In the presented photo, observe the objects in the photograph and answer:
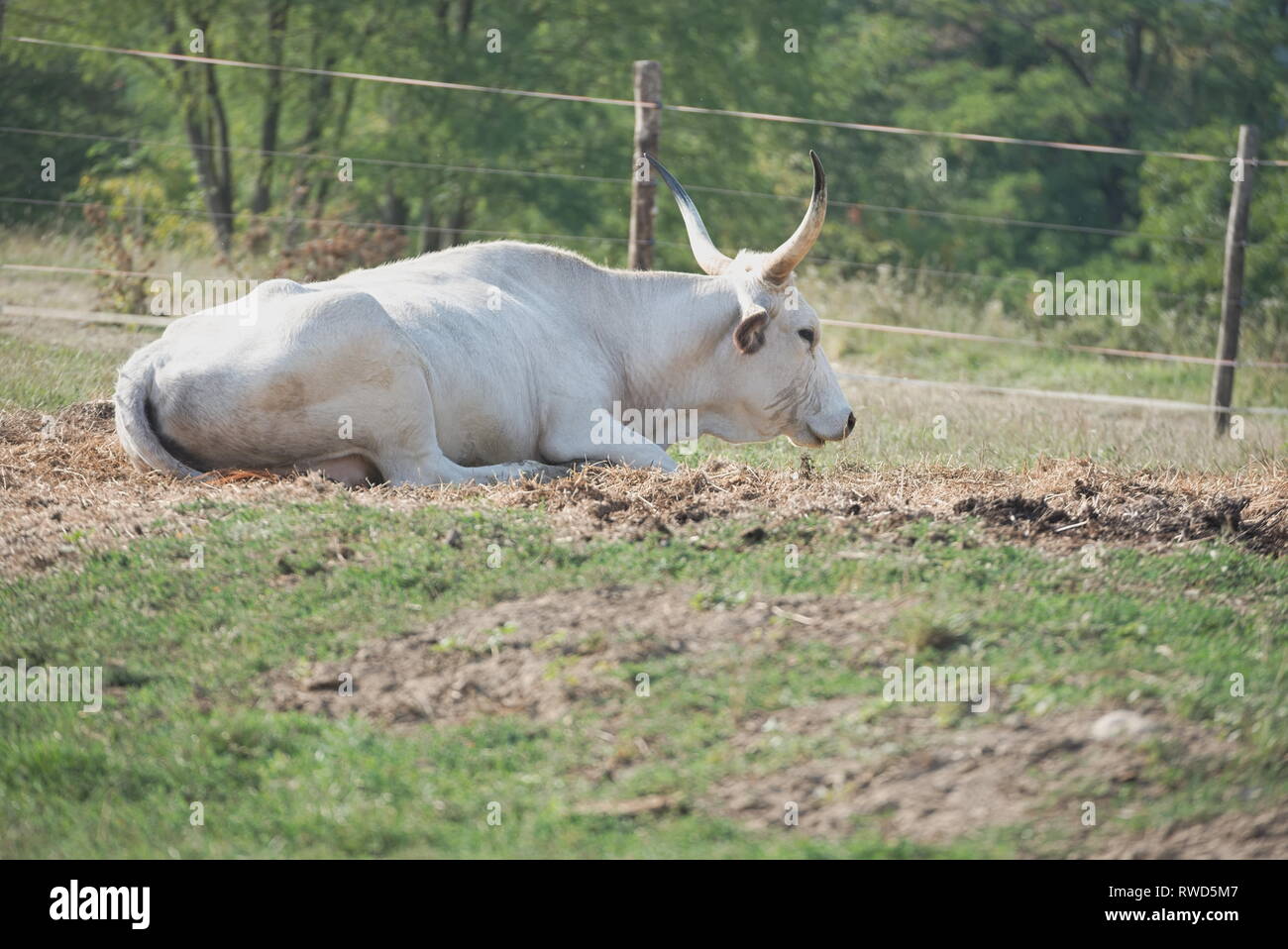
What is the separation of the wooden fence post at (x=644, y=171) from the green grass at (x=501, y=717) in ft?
15.5

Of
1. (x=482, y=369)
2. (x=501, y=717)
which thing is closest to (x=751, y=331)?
(x=482, y=369)

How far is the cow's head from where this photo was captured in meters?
7.67

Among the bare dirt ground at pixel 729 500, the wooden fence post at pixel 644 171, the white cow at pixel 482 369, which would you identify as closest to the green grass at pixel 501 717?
the bare dirt ground at pixel 729 500

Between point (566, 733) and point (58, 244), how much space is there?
1072cm

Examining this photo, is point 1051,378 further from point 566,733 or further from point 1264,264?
A: point 566,733

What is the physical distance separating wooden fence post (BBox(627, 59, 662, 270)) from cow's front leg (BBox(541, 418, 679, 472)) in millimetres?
3170

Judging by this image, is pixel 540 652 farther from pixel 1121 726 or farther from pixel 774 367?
pixel 774 367

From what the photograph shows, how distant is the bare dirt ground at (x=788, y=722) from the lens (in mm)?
3789

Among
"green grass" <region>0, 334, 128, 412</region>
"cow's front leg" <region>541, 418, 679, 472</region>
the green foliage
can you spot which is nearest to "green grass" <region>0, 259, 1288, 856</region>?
"cow's front leg" <region>541, 418, 679, 472</region>

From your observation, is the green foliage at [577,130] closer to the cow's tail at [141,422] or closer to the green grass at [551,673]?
the cow's tail at [141,422]

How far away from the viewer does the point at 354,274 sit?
7.48 m

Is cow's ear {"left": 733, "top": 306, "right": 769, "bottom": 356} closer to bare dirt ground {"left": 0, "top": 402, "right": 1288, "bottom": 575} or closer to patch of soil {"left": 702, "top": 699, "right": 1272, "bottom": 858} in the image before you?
bare dirt ground {"left": 0, "top": 402, "right": 1288, "bottom": 575}
